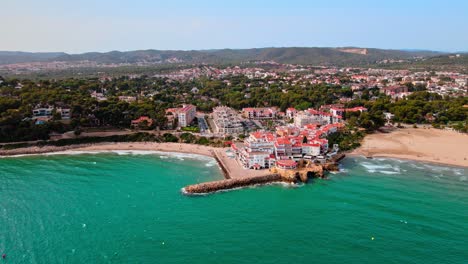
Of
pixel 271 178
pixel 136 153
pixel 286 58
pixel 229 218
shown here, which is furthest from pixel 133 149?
pixel 286 58

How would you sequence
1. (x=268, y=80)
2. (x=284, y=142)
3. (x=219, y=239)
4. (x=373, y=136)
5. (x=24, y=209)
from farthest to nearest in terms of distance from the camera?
(x=268, y=80), (x=373, y=136), (x=284, y=142), (x=24, y=209), (x=219, y=239)

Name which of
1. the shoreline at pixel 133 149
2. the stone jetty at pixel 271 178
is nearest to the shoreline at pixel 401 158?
the stone jetty at pixel 271 178

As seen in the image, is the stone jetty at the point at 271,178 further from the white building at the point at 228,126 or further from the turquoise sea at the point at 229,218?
the white building at the point at 228,126

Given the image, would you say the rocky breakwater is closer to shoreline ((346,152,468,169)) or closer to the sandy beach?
shoreline ((346,152,468,169))

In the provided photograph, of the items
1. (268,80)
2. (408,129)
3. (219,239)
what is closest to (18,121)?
(219,239)

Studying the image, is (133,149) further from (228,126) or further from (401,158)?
(401,158)

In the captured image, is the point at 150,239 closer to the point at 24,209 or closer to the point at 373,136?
the point at 24,209
